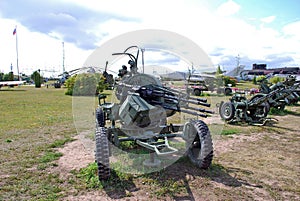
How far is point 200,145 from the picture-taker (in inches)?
200

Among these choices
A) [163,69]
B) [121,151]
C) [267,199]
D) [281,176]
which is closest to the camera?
[267,199]

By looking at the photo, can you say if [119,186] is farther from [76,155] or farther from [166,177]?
[76,155]

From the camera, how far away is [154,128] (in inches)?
220

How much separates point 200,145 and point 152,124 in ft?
3.74

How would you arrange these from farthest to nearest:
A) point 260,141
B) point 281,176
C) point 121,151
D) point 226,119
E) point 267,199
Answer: point 226,119, point 260,141, point 121,151, point 281,176, point 267,199

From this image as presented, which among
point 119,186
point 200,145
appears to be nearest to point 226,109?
point 200,145

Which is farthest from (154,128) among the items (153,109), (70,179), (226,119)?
(226,119)

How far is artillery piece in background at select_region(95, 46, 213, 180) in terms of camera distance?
4629 millimetres

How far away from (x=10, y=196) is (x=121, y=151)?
2.64 m

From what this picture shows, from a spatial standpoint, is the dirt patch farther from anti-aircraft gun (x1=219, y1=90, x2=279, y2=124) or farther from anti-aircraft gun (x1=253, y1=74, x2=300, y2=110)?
anti-aircraft gun (x1=253, y1=74, x2=300, y2=110)

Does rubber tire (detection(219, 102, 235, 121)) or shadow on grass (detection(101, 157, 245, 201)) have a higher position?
rubber tire (detection(219, 102, 235, 121))

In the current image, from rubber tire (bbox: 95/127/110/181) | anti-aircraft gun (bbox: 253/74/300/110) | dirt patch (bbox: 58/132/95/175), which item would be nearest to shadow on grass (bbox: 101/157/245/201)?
rubber tire (bbox: 95/127/110/181)

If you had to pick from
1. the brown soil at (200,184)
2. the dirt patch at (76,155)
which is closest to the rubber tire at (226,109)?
the brown soil at (200,184)

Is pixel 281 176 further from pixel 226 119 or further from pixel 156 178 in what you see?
pixel 226 119
